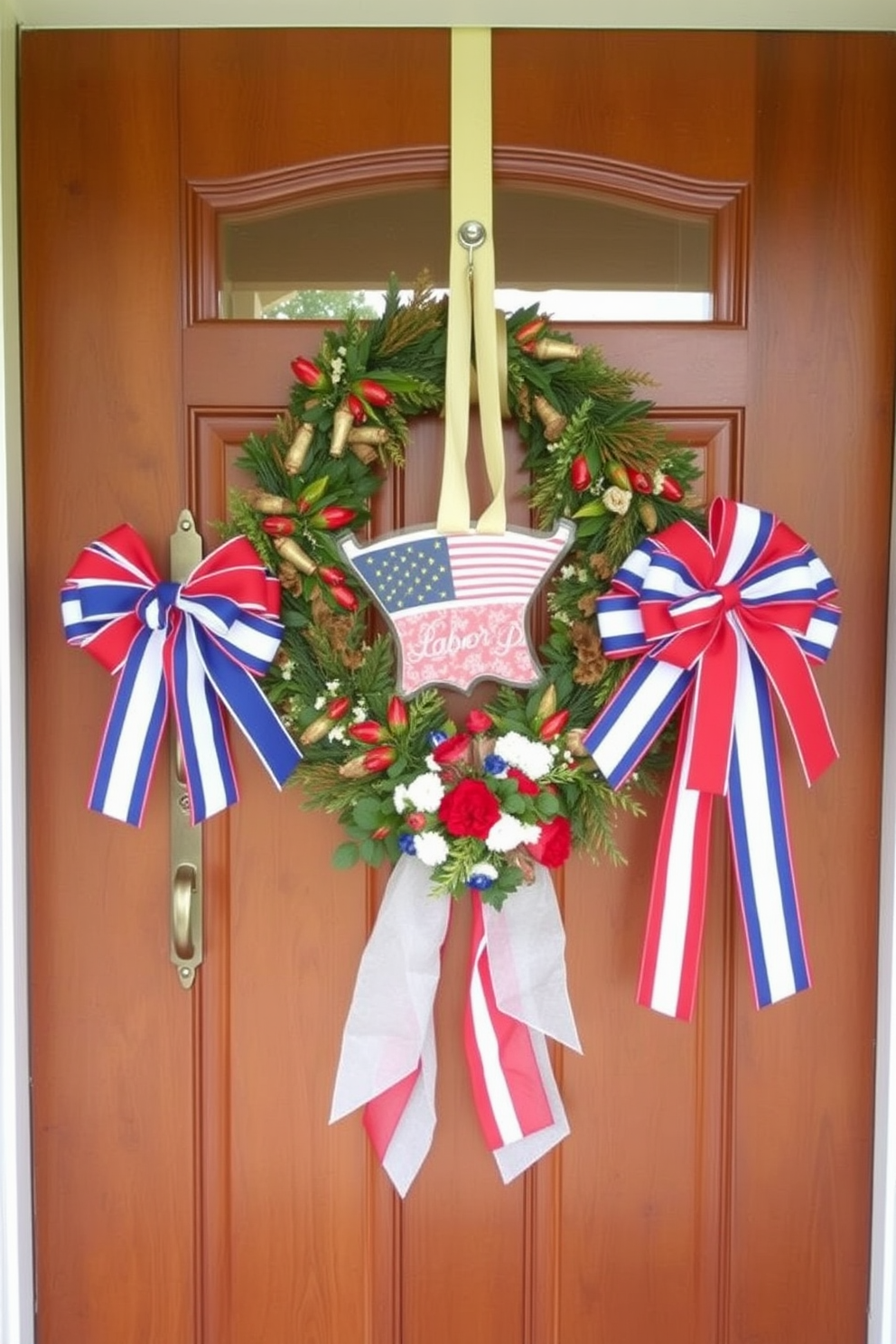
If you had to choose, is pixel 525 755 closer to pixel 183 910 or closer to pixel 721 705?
pixel 721 705

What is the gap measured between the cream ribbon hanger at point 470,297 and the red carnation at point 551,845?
1.14 ft

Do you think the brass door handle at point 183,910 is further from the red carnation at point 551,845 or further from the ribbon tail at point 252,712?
the red carnation at point 551,845

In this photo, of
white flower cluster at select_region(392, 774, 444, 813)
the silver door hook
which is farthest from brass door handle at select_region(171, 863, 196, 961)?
the silver door hook

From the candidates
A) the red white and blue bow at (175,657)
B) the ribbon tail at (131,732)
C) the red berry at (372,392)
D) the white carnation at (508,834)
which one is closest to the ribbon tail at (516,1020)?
the white carnation at (508,834)

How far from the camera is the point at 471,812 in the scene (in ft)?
3.52

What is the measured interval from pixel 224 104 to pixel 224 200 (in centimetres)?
11

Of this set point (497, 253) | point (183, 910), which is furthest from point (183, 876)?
point (497, 253)

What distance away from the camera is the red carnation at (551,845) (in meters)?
1.11

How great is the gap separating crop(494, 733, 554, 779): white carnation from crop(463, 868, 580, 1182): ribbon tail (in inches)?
6.1

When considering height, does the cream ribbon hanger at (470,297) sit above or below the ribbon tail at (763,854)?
above

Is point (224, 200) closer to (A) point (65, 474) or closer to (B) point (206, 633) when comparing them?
(A) point (65, 474)

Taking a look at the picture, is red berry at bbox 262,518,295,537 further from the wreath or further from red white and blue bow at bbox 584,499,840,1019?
red white and blue bow at bbox 584,499,840,1019

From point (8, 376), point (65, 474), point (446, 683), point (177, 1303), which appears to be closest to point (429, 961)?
point (446, 683)

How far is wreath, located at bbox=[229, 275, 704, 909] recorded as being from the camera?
1110 millimetres
